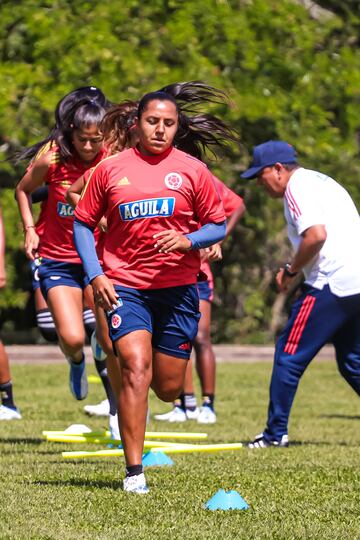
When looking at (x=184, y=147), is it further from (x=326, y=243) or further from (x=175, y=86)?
(x=326, y=243)

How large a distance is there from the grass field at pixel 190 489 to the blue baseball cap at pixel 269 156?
1.99 meters

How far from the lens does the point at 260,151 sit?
9.23m

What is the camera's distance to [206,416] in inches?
451

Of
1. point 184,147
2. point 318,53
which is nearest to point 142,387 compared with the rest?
point 184,147

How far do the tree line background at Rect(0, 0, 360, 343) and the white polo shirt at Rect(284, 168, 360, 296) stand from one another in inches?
436

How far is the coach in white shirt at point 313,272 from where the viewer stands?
8828 mm

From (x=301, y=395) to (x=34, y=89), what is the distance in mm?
7553

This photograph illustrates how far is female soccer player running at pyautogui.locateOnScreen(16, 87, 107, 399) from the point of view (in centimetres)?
871

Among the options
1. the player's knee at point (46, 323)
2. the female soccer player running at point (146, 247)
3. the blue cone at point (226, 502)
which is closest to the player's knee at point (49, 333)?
the player's knee at point (46, 323)

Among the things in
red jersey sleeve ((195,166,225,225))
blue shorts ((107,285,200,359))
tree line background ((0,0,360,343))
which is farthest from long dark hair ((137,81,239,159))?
tree line background ((0,0,360,343))

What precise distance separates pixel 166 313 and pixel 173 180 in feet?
2.38

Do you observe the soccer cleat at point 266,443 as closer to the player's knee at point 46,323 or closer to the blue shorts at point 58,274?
the blue shorts at point 58,274

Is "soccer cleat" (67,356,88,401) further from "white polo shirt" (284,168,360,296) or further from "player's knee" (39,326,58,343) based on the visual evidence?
"white polo shirt" (284,168,360,296)

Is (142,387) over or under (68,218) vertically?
over
